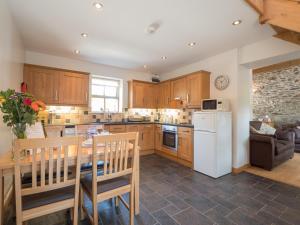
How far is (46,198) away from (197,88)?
3.50 metres

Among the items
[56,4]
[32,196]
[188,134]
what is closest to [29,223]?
[32,196]

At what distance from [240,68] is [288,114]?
15.3ft

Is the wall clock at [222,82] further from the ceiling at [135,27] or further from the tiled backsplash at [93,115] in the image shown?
the tiled backsplash at [93,115]

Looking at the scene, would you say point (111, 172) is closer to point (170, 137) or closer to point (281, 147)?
point (170, 137)

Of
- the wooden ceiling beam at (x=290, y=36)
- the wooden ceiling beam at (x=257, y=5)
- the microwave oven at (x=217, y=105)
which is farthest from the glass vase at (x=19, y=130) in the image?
the wooden ceiling beam at (x=290, y=36)

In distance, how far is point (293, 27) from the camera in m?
1.95

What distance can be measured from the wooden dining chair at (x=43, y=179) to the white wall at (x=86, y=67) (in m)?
3.24

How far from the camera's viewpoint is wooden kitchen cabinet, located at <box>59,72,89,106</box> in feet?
12.4

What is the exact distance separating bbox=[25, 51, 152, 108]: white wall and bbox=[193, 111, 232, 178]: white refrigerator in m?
2.63

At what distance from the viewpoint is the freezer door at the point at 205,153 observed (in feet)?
9.80

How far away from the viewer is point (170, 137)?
4.17 meters

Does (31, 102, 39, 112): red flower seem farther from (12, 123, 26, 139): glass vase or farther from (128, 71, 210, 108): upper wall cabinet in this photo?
(128, 71, 210, 108): upper wall cabinet

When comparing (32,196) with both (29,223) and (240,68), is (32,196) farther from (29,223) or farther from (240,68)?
(240,68)

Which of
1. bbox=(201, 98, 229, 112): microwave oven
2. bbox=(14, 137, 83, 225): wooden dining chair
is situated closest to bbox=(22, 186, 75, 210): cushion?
bbox=(14, 137, 83, 225): wooden dining chair
